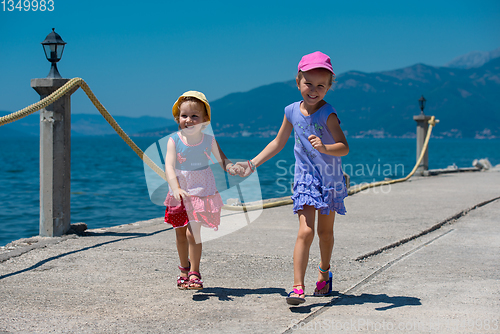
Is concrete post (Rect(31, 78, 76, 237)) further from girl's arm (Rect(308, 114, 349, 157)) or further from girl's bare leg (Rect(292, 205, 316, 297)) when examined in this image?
girl's arm (Rect(308, 114, 349, 157))

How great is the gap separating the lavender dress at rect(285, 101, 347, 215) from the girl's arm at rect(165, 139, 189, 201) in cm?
76

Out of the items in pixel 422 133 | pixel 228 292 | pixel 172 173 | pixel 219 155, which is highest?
pixel 422 133

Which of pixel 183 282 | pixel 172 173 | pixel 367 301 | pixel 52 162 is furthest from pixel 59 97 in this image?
pixel 367 301

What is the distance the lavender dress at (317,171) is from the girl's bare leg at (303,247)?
0.07 metres

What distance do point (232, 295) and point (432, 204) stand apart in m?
5.38

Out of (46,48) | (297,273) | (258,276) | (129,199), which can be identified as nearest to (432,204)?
(258,276)

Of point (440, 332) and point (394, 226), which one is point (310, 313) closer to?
point (440, 332)

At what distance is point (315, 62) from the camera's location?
3.30 metres

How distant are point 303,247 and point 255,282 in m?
0.72

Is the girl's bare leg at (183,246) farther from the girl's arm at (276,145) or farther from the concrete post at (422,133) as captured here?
the concrete post at (422,133)

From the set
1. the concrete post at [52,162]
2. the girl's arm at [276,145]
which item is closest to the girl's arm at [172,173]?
the girl's arm at [276,145]

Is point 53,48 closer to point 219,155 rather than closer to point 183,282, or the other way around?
point 219,155

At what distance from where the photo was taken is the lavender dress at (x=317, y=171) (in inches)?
131

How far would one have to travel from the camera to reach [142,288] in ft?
11.8
